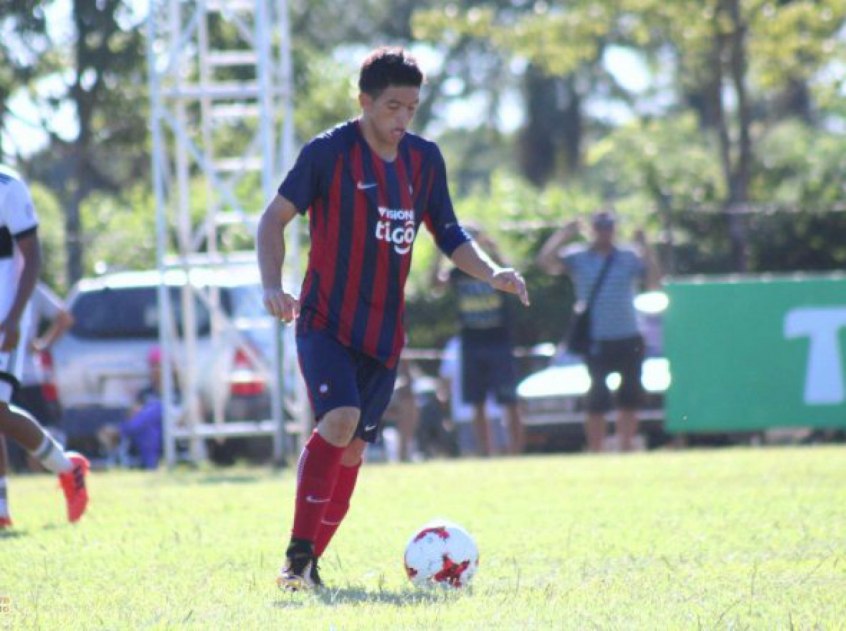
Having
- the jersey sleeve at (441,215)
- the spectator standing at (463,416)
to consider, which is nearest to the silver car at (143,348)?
the spectator standing at (463,416)

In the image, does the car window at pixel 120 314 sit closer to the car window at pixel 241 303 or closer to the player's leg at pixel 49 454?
the car window at pixel 241 303

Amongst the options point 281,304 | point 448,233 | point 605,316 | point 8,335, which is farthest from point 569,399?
point 281,304

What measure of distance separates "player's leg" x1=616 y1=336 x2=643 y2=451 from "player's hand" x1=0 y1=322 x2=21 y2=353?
7001 millimetres

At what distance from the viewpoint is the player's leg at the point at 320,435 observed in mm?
6305

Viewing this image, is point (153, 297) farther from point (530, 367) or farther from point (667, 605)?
point (667, 605)

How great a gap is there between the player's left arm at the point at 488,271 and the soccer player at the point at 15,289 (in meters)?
2.63

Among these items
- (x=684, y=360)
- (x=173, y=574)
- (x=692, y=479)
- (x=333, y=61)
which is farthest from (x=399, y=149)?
(x=333, y=61)

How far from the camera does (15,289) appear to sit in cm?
852

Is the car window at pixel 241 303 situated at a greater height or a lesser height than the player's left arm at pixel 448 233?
lesser

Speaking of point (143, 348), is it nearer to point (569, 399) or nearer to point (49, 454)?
point (569, 399)

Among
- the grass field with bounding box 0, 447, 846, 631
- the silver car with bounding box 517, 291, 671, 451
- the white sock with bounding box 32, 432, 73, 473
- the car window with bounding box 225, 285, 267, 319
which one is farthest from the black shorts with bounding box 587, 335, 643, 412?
the white sock with bounding box 32, 432, 73, 473

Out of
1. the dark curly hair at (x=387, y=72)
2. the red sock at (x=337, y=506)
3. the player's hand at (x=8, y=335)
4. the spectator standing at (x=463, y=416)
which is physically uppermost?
the dark curly hair at (x=387, y=72)

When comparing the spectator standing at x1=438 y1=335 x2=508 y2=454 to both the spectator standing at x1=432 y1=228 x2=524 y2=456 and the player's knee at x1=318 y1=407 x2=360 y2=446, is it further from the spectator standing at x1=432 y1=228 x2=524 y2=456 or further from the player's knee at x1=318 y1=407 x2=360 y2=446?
the player's knee at x1=318 y1=407 x2=360 y2=446

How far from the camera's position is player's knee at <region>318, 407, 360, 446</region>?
20.6ft
